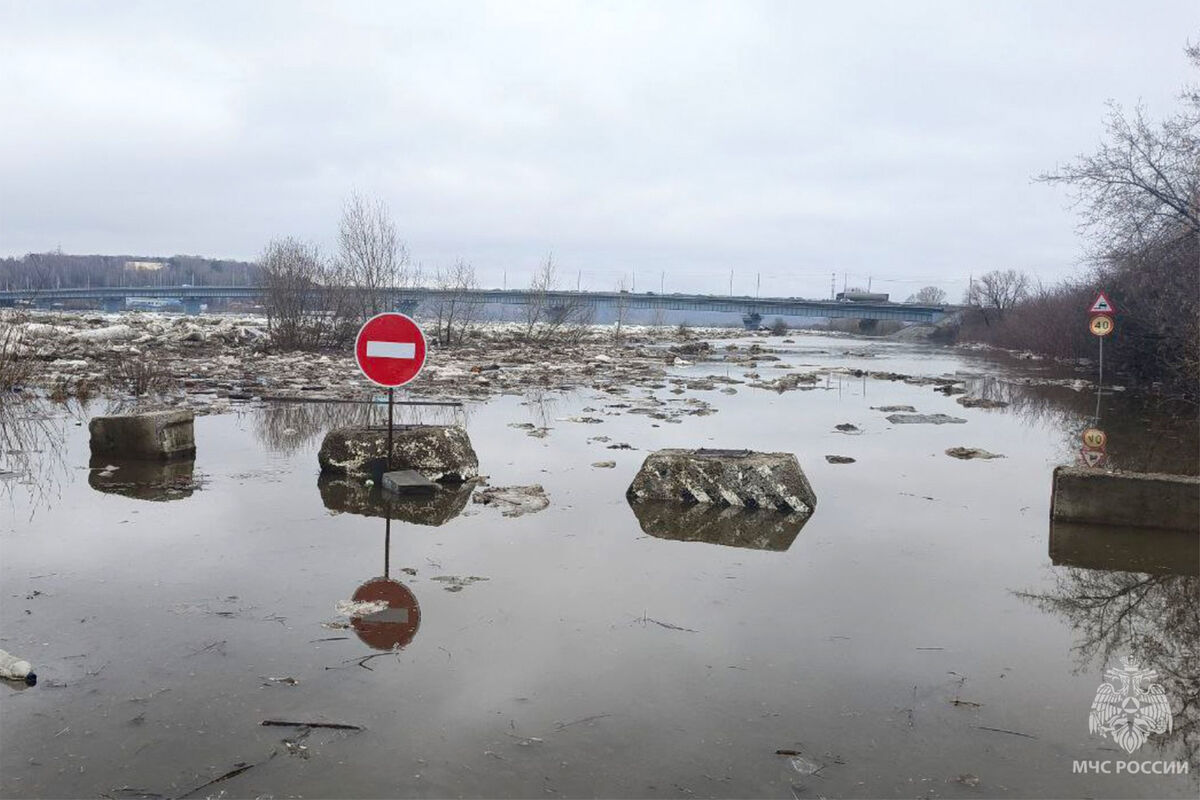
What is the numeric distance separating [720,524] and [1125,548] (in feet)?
10.0

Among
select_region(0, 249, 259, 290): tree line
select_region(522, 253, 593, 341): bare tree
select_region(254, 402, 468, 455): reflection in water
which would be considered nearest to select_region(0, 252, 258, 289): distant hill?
select_region(0, 249, 259, 290): tree line

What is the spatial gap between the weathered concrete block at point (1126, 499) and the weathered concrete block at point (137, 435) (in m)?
8.81

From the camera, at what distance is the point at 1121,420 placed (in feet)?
50.0

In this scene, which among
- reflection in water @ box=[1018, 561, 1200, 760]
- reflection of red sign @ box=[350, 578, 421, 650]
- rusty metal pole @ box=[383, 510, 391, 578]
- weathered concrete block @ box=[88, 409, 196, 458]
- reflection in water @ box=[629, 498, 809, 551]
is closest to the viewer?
reflection in water @ box=[1018, 561, 1200, 760]

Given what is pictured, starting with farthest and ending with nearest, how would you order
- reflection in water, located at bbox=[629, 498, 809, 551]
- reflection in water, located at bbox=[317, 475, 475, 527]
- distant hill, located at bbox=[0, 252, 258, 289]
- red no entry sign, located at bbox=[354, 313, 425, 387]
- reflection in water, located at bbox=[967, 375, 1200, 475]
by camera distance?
distant hill, located at bbox=[0, 252, 258, 289] → reflection in water, located at bbox=[967, 375, 1200, 475] → red no entry sign, located at bbox=[354, 313, 425, 387] → reflection in water, located at bbox=[317, 475, 475, 527] → reflection in water, located at bbox=[629, 498, 809, 551]

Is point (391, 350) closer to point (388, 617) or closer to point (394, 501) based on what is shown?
point (394, 501)

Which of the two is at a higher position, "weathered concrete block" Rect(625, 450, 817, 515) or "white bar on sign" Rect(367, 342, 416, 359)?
"white bar on sign" Rect(367, 342, 416, 359)

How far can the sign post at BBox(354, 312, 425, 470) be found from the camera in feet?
26.7

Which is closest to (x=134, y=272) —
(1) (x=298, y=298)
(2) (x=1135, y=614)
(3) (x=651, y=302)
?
(3) (x=651, y=302)

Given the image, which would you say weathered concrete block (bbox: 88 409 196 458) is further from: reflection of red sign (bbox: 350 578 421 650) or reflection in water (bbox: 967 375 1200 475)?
reflection in water (bbox: 967 375 1200 475)

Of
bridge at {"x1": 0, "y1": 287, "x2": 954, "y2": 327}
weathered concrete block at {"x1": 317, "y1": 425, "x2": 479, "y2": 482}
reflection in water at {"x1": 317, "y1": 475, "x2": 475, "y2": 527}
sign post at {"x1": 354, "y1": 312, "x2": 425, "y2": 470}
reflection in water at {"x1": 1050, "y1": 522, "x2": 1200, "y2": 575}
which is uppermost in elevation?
bridge at {"x1": 0, "y1": 287, "x2": 954, "y2": 327}

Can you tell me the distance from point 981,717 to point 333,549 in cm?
421

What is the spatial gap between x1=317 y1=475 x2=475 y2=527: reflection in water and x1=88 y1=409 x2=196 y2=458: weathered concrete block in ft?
6.76

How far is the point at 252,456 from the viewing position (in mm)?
9445
